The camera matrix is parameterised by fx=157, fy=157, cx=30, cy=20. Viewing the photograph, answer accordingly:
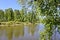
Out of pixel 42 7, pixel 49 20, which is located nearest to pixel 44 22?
pixel 49 20

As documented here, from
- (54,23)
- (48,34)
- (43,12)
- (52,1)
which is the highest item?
(52,1)

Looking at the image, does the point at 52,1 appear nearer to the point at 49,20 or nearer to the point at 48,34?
the point at 49,20

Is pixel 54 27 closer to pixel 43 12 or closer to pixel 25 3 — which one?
pixel 43 12

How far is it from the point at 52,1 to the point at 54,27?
135cm

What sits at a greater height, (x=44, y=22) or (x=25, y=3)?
(x=25, y=3)

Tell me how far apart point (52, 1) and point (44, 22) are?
3.70ft

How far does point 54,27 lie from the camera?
8.00m

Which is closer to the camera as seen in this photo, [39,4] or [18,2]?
[39,4]

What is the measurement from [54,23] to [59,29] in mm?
402

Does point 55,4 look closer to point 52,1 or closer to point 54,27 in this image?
point 52,1

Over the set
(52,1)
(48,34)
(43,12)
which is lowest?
(48,34)

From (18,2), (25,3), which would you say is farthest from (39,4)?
(18,2)

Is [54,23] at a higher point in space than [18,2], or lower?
lower

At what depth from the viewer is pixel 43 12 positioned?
306 inches
